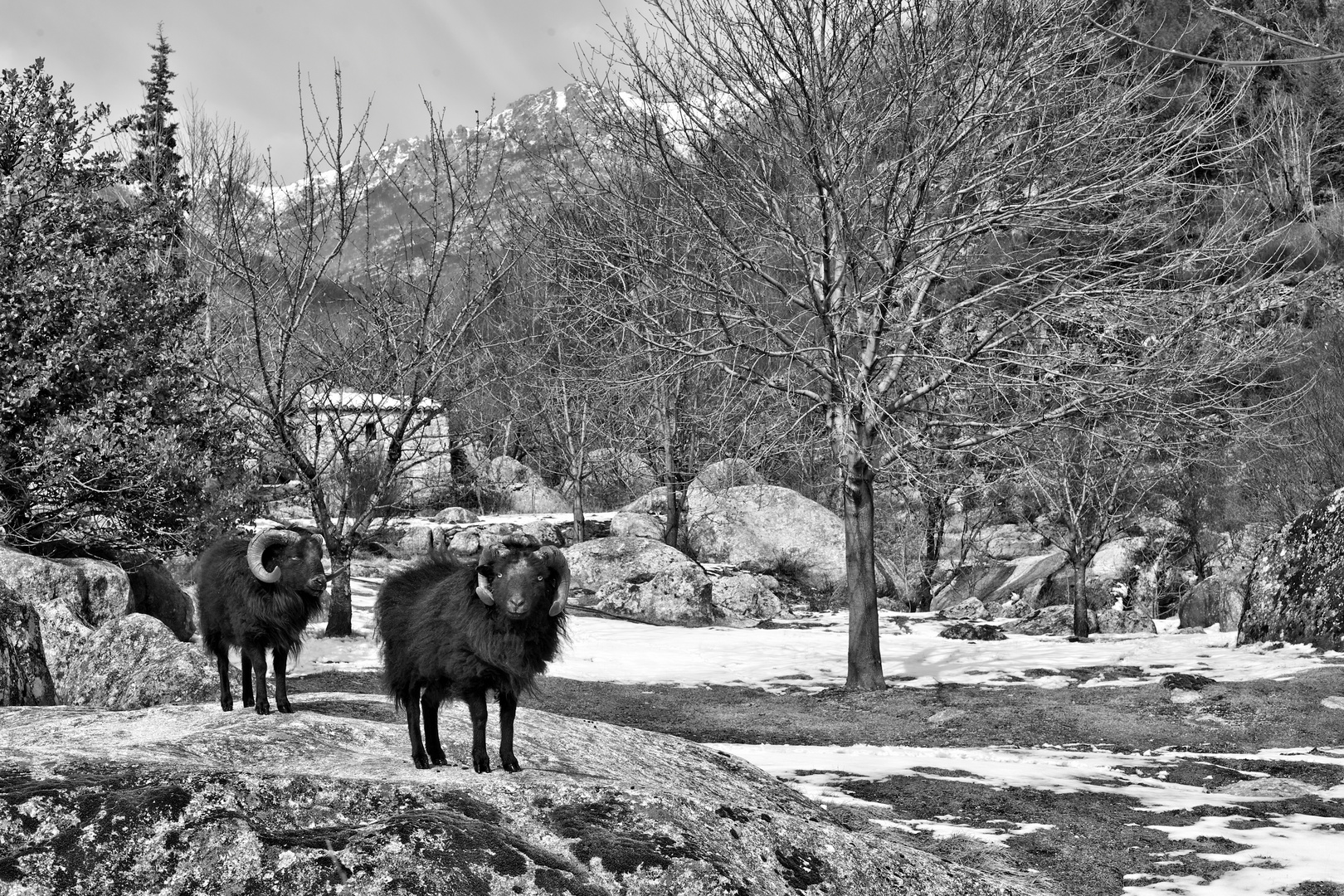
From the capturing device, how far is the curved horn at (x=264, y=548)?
19.4ft

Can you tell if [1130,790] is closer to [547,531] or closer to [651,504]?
[547,531]

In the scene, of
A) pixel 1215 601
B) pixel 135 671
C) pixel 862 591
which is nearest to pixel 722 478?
pixel 1215 601

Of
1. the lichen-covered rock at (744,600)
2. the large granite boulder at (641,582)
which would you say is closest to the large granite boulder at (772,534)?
the lichen-covered rock at (744,600)

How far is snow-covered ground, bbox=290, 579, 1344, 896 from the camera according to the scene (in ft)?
21.0

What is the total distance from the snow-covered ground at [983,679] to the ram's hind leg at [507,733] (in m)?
3.46

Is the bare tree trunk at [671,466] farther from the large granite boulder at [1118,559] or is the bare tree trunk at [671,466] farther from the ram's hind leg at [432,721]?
the ram's hind leg at [432,721]

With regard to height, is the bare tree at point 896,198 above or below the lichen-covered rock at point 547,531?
above

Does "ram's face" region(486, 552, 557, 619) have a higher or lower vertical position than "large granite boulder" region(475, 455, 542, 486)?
lower

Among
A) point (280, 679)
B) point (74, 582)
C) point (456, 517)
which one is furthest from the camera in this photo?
point (456, 517)

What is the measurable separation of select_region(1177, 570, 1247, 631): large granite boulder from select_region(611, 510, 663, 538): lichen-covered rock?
12.6m

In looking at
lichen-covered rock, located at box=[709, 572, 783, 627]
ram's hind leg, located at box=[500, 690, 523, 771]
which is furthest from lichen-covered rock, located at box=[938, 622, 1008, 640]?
ram's hind leg, located at box=[500, 690, 523, 771]

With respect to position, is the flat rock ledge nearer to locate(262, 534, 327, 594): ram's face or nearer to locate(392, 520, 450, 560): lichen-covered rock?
locate(262, 534, 327, 594): ram's face

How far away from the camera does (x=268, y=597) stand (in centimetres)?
605

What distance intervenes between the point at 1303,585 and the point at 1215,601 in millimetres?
9105
